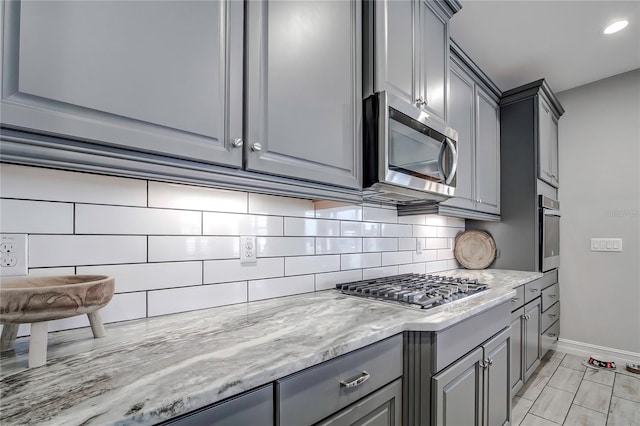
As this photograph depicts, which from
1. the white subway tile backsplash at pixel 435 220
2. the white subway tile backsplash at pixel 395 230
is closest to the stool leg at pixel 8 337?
the white subway tile backsplash at pixel 395 230

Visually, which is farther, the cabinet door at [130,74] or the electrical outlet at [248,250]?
the electrical outlet at [248,250]

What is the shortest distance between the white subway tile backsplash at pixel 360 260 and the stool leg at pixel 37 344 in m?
1.27

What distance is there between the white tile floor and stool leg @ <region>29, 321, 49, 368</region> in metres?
2.45

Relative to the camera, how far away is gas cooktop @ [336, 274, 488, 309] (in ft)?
4.20

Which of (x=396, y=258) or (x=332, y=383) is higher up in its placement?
(x=396, y=258)

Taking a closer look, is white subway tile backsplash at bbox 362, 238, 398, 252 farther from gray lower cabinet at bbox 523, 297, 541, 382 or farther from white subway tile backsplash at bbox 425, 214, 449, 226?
gray lower cabinet at bbox 523, 297, 541, 382

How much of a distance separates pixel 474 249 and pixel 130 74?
2.84 m

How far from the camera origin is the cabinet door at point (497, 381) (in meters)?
1.46

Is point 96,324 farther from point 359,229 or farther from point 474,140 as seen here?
point 474,140

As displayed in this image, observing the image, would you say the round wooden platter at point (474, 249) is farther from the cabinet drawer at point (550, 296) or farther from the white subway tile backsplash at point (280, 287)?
the white subway tile backsplash at point (280, 287)

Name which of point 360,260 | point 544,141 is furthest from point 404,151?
point 544,141

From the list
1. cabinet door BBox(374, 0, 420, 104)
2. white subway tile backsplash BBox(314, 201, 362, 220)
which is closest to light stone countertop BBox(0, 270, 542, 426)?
white subway tile backsplash BBox(314, 201, 362, 220)

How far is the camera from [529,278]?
2254mm

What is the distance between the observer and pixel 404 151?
4.72 ft
